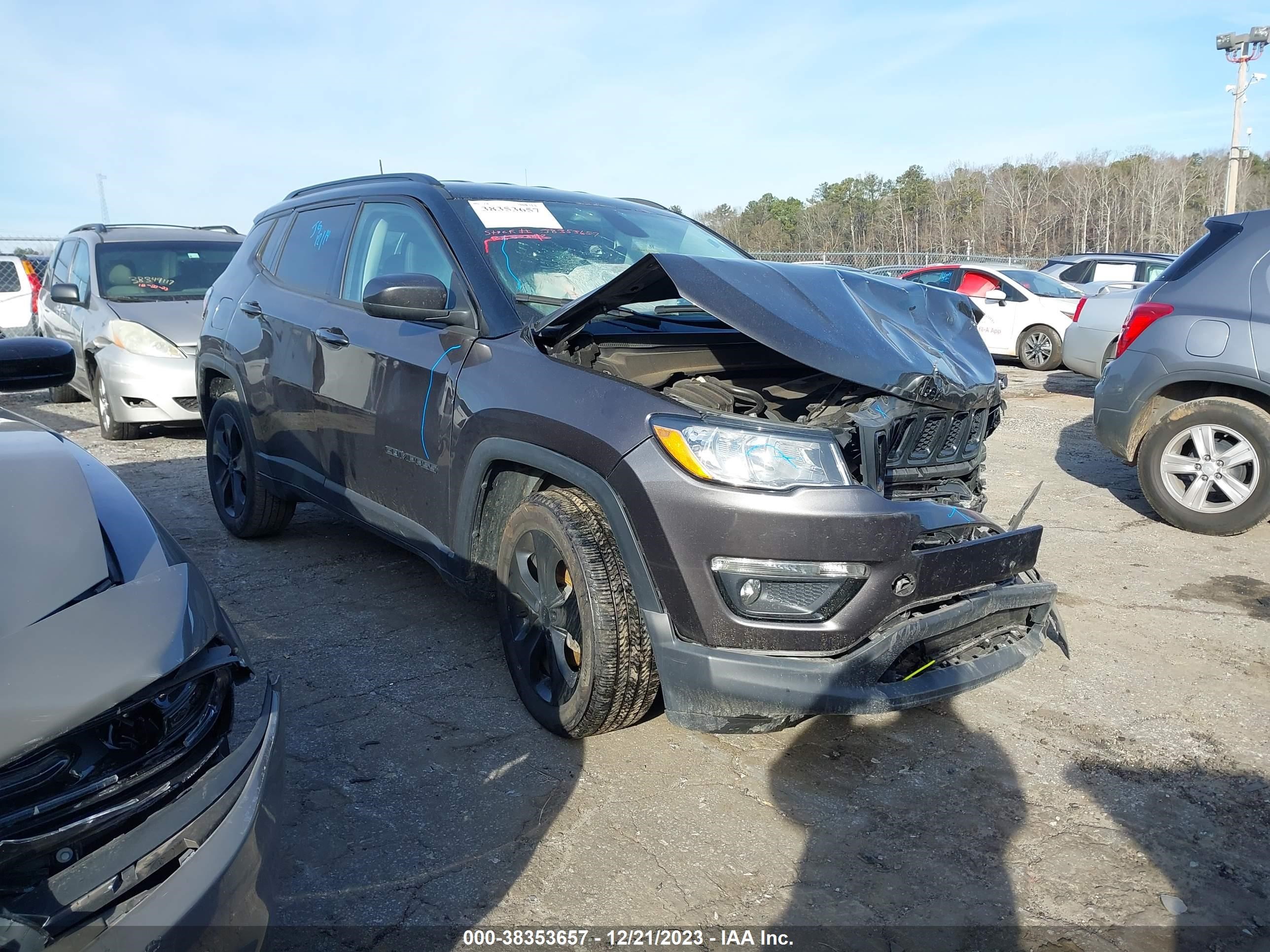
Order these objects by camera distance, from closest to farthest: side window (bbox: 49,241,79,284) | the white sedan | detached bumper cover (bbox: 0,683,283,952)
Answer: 1. detached bumper cover (bbox: 0,683,283,952)
2. side window (bbox: 49,241,79,284)
3. the white sedan

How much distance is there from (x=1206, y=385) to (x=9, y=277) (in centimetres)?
1507

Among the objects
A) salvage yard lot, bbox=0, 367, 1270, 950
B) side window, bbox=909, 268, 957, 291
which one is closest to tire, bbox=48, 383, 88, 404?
salvage yard lot, bbox=0, 367, 1270, 950

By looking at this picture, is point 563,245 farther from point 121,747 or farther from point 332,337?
point 121,747

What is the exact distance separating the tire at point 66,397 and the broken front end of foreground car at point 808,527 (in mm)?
9858

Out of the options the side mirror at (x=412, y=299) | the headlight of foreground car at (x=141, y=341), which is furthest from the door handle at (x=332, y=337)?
the headlight of foreground car at (x=141, y=341)

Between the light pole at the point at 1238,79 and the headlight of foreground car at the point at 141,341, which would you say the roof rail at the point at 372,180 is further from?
the light pole at the point at 1238,79

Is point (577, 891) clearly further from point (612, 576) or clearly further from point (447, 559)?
point (447, 559)

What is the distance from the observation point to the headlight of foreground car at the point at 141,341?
8047 millimetres

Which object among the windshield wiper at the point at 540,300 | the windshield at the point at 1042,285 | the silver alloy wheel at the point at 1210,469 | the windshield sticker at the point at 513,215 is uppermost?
the windshield sticker at the point at 513,215

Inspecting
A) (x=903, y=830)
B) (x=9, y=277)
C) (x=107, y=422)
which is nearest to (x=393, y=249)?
(x=903, y=830)

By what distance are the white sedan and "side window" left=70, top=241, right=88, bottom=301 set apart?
997 cm

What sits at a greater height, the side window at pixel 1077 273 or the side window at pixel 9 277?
the side window at pixel 9 277

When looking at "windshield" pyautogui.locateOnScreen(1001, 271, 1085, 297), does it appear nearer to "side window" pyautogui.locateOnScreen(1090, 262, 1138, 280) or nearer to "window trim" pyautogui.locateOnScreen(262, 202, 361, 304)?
"side window" pyautogui.locateOnScreen(1090, 262, 1138, 280)

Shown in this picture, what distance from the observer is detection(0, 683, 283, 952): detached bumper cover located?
4.68 ft
